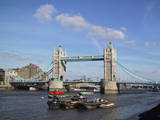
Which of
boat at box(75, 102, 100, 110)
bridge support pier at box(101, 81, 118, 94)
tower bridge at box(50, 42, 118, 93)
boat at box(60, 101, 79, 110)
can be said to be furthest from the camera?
tower bridge at box(50, 42, 118, 93)

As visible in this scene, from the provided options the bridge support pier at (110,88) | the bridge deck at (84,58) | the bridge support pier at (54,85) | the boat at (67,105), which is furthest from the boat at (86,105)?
the bridge deck at (84,58)

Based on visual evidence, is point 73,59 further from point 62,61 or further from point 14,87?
point 14,87

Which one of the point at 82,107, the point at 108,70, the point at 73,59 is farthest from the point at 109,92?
the point at 82,107

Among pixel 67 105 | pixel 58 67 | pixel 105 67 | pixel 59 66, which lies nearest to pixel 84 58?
pixel 105 67

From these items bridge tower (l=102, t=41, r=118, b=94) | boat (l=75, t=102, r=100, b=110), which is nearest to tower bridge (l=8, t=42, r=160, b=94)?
bridge tower (l=102, t=41, r=118, b=94)

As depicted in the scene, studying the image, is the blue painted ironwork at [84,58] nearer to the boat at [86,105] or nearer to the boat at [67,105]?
the boat at [86,105]

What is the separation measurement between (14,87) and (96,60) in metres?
61.6

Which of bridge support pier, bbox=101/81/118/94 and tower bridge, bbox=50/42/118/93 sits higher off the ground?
tower bridge, bbox=50/42/118/93

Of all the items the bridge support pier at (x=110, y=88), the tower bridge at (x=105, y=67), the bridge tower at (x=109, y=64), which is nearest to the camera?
the bridge support pier at (x=110, y=88)

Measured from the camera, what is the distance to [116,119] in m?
34.2

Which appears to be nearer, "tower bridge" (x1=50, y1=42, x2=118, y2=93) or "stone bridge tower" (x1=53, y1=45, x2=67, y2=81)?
"tower bridge" (x1=50, y1=42, x2=118, y2=93)

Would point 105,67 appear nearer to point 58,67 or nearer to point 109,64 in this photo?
point 109,64

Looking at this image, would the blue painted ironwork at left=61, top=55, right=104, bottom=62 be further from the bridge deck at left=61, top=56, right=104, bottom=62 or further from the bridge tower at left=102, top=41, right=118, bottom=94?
the bridge tower at left=102, top=41, right=118, bottom=94

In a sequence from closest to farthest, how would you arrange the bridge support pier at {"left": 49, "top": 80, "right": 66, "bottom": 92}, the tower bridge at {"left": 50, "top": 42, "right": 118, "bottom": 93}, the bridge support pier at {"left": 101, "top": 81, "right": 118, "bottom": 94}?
the bridge support pier at {"left": 101, "top": 81, "right": 118, "bottom": 94} < the tower bridge at {"left": 50, "top": 42, "right": 118, "bottom": 93} < the bridge support pier at {"left": 49, "top": 80, "right": 66, "bottom": 92}
